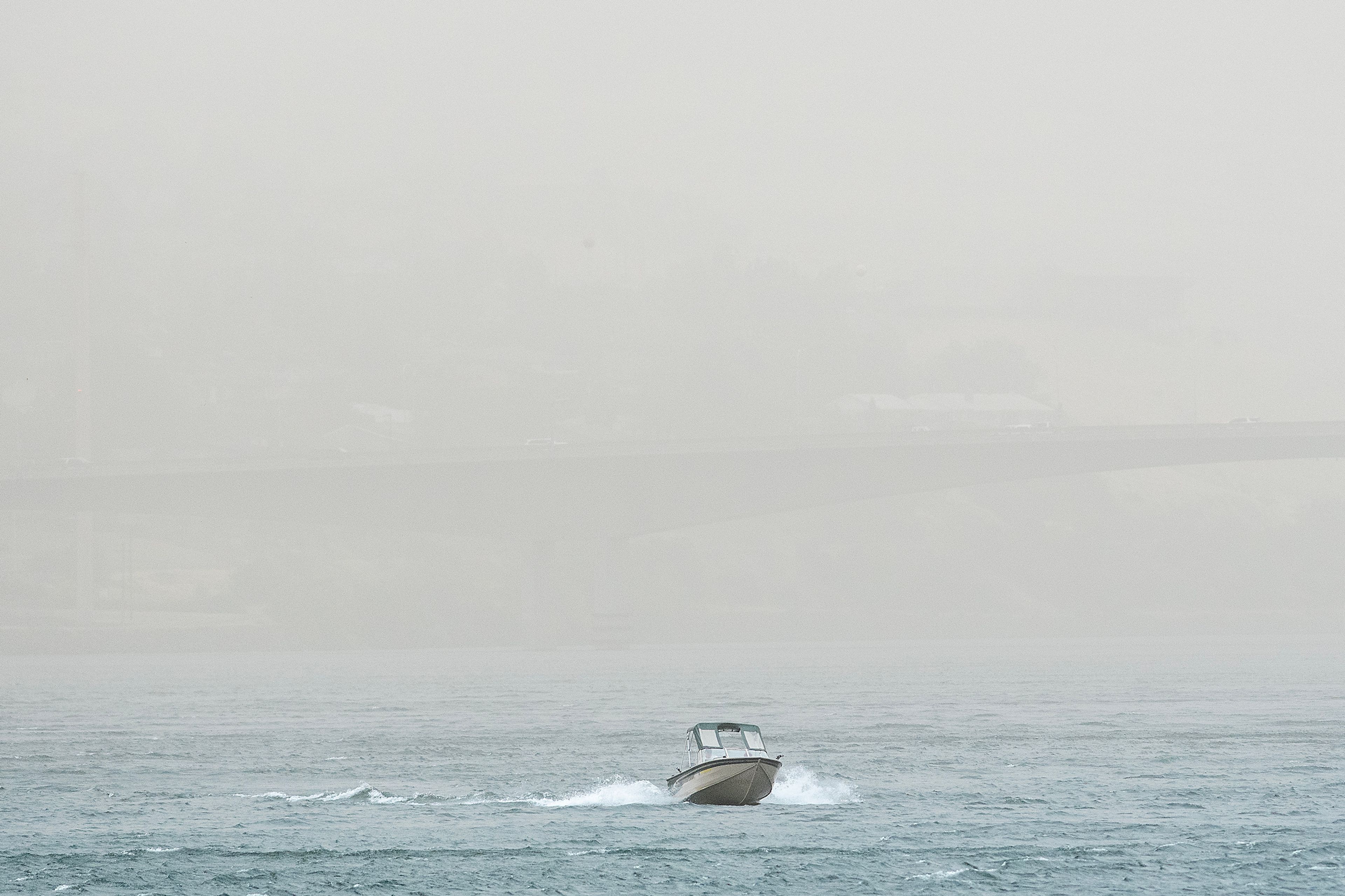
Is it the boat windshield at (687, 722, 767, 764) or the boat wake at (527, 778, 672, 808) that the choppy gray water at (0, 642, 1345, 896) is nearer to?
the boat wake at (527, 778, 672, 808)

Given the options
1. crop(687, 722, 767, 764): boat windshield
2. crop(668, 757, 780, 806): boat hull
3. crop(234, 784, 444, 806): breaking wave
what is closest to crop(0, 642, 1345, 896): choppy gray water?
crop(234, 784, 444, 806): breaking wave

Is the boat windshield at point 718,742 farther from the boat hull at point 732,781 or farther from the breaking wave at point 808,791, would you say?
the breaking wave at point 808,791

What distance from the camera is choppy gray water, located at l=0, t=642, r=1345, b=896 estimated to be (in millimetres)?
38312

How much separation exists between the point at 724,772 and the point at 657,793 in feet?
12.0

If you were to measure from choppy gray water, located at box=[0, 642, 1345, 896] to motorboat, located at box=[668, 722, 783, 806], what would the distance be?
573 mm

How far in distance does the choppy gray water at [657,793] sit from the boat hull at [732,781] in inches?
19.5

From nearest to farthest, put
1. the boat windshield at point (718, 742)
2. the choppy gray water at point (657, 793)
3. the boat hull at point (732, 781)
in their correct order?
the choppy gray water at point (657, 793)
the boat hull at point (732, 781)
the boat windshield at point (718, 742)

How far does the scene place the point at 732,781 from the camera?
47.5 meters

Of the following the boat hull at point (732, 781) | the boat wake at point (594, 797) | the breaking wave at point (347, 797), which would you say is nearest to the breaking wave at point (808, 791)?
the boat wake at point (594, 797)

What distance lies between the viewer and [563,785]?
5241cm

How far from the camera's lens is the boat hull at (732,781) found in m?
47.2

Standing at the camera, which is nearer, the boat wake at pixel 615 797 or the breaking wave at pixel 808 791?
the boat wake at pixel 615 797

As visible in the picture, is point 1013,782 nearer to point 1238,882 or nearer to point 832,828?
point 832,828

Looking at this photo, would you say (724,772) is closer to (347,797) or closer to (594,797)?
(594,797)
